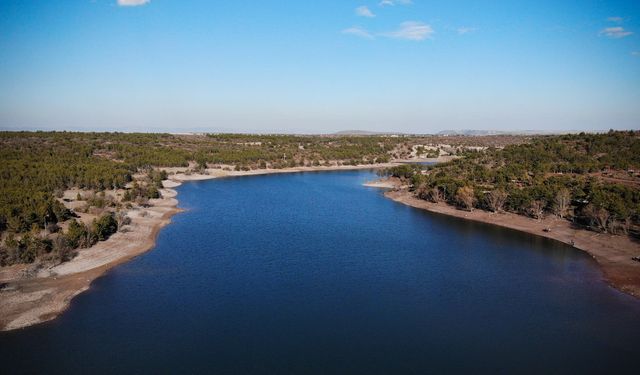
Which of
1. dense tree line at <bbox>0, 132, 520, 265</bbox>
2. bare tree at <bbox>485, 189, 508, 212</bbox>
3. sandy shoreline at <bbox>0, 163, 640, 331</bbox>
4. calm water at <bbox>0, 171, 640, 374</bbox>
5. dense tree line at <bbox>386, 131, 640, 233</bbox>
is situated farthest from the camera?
bare tree at <bbox>485, 189, 508, 212</bbox>

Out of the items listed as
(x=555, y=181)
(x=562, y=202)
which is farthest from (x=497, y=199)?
(x=555, y=181)

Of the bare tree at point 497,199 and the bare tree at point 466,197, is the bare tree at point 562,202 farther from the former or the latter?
the bare tree at point 466,197

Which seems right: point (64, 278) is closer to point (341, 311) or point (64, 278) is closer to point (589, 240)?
point (341, 311)

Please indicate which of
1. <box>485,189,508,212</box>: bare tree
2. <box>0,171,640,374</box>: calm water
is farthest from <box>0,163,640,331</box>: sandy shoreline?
<box>485,189,508,212</box>: bare tree

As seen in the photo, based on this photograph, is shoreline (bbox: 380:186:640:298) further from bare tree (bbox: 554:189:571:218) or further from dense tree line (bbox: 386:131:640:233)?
dense tree line (bbox: 386:131:640:233)

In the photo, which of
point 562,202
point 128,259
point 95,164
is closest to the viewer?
point 128,259

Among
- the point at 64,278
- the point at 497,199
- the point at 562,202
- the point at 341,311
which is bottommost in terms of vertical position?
the point at 341,311

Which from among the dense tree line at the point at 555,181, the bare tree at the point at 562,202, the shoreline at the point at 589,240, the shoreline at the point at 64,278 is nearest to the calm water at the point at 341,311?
the shoreline at the point at 64,278
